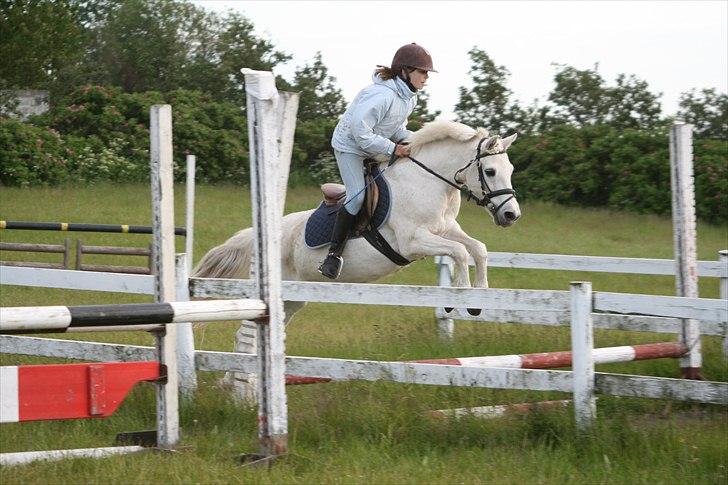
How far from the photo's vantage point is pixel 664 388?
451 centimetres

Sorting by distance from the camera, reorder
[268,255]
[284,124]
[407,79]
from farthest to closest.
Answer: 1. [407,79]
2. [284,124]
3. [268,255]

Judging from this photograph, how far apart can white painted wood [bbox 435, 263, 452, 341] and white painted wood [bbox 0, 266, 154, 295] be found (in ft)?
9.25

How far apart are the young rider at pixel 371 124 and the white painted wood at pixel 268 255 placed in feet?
8.52

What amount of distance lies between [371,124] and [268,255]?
2.86m

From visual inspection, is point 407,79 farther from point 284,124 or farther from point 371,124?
point 284,124

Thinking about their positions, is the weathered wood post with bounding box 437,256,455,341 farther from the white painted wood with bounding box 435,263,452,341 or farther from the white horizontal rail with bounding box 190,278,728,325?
the white horizontal rail with bounding box 190,278,728,325

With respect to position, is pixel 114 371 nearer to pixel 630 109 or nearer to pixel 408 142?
pixel 408 142

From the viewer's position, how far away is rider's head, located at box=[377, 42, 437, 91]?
6793 mm

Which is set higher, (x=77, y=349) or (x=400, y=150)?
(x=400, y=150)

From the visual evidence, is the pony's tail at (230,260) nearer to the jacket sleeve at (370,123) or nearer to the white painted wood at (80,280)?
the jacket sleeve at (370,123)

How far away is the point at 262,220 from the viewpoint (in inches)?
163

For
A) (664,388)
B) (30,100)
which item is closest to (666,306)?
(664,388)

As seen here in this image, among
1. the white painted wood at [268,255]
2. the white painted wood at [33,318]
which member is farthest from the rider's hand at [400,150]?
the white painted wood at [33,318]

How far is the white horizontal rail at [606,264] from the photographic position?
6551 millimetres
